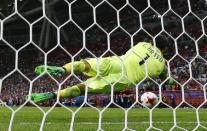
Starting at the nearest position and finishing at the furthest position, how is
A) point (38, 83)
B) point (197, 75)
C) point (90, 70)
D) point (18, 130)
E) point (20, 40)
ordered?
point (18, 130)
point (90, 70)
point (197, 75)
point (38, 83)
point (20, 40)

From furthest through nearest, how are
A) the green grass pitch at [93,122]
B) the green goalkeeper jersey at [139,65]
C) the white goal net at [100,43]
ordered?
the white goal net at [100,43], the green goalkeeper jersey at [139,65], the green grass pitch at [93,122]

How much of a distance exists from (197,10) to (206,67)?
8.97 ft

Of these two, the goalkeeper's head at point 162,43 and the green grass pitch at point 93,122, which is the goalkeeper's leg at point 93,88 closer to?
the green grass pitch at point 93,122

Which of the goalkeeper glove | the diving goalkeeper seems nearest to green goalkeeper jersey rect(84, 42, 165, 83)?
the diving goalkeeper

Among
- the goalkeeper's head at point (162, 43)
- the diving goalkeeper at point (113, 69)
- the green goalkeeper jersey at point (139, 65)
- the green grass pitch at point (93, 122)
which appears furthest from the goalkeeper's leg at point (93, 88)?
the goalkeeper's head at point (162, 43)

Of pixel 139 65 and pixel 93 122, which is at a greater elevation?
pixel 139 65

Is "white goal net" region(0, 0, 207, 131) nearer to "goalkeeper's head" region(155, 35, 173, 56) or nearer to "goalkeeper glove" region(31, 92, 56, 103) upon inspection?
"goalkeeper's head" region(155, 35, 173, 56)

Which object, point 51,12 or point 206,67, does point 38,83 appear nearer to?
point 206,67

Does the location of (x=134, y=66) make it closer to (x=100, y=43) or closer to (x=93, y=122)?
(x=93, y=122)

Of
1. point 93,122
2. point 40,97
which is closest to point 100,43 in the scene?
point 93,122

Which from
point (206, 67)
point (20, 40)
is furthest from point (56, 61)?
point (206, 67)

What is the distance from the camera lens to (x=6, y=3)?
1847 centimetres

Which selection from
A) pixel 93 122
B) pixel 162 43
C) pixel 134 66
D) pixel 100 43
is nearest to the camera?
pixel 134 66

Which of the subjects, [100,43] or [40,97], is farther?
[100,43]
